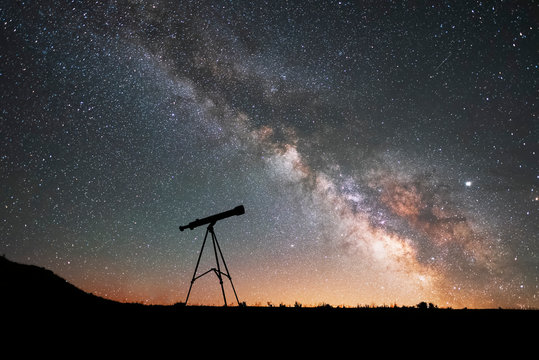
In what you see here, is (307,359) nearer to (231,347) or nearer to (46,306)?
(231,347)

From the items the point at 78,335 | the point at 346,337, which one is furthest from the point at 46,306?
the point at 346,337

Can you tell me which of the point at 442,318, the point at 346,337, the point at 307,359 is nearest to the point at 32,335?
the point at 307,359

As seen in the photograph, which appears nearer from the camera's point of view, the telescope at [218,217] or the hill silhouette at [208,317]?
the hill silhouette at [208,317]

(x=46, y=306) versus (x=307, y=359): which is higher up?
(x=46, y=306)

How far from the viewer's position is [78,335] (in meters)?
Result: 4.27

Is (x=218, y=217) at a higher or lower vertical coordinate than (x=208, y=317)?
higher

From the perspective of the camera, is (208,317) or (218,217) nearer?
(208,317)

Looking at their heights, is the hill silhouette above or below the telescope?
below

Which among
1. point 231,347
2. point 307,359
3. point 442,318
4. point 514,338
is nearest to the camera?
point 307,359

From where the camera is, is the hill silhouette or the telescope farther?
the telescope

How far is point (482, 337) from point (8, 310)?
7.95 m

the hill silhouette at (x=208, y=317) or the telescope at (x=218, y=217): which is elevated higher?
the telescope at (x=218, y=217)

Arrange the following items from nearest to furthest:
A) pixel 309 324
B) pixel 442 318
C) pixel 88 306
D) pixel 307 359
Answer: pixel 307 359, pixel 309 324, pixel 442 318, pixel 88 306

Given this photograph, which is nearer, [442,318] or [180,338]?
[180,338]
